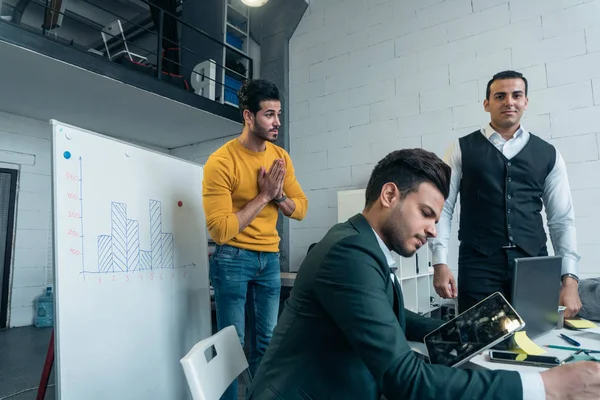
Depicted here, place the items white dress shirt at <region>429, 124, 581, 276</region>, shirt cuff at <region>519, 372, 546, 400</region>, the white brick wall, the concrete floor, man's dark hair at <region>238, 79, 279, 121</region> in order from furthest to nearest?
the white brick wall → the concrete floor → man's dark hair at <region>238, 79, 279, 121</region> → white dress shirt at <region>429, 124, 581, 276</region> → shirt cuff at <region>519, 372, 546, 400</region>

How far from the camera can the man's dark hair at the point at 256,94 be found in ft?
Answer: 5.40

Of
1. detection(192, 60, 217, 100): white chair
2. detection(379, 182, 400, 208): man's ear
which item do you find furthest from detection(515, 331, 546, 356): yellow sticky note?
detection(192, 60, 217, 100): white chair

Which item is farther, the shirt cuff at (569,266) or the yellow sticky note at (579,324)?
the shirt cuff at (569,266)

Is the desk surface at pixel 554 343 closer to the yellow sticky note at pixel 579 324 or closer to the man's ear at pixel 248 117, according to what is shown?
the yellow sticky note at pixel 579 324

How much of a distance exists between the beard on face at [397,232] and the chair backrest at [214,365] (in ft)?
1.69

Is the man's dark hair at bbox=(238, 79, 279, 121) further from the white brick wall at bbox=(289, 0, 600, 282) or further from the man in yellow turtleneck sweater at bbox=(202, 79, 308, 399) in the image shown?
the white brick wall at bbox=(289, 0, 600, 282)

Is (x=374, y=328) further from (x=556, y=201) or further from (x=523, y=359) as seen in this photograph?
(x=556, y=201)

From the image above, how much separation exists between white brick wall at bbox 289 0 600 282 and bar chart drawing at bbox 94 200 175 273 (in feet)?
7.36

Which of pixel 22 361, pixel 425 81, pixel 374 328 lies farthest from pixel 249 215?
pixel 22 361

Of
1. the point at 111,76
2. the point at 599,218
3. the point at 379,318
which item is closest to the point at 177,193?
the point at 379,318

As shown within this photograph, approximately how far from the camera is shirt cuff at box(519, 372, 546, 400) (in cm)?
61

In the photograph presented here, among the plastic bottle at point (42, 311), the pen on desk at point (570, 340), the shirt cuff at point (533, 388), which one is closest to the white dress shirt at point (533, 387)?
the shirt cuff at point (533, 388)

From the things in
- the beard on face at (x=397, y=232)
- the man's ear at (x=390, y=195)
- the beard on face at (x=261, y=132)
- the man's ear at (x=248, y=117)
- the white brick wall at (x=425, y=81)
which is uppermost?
the white brick wall at (x=425, y=81)

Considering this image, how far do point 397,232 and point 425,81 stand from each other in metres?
2.83
